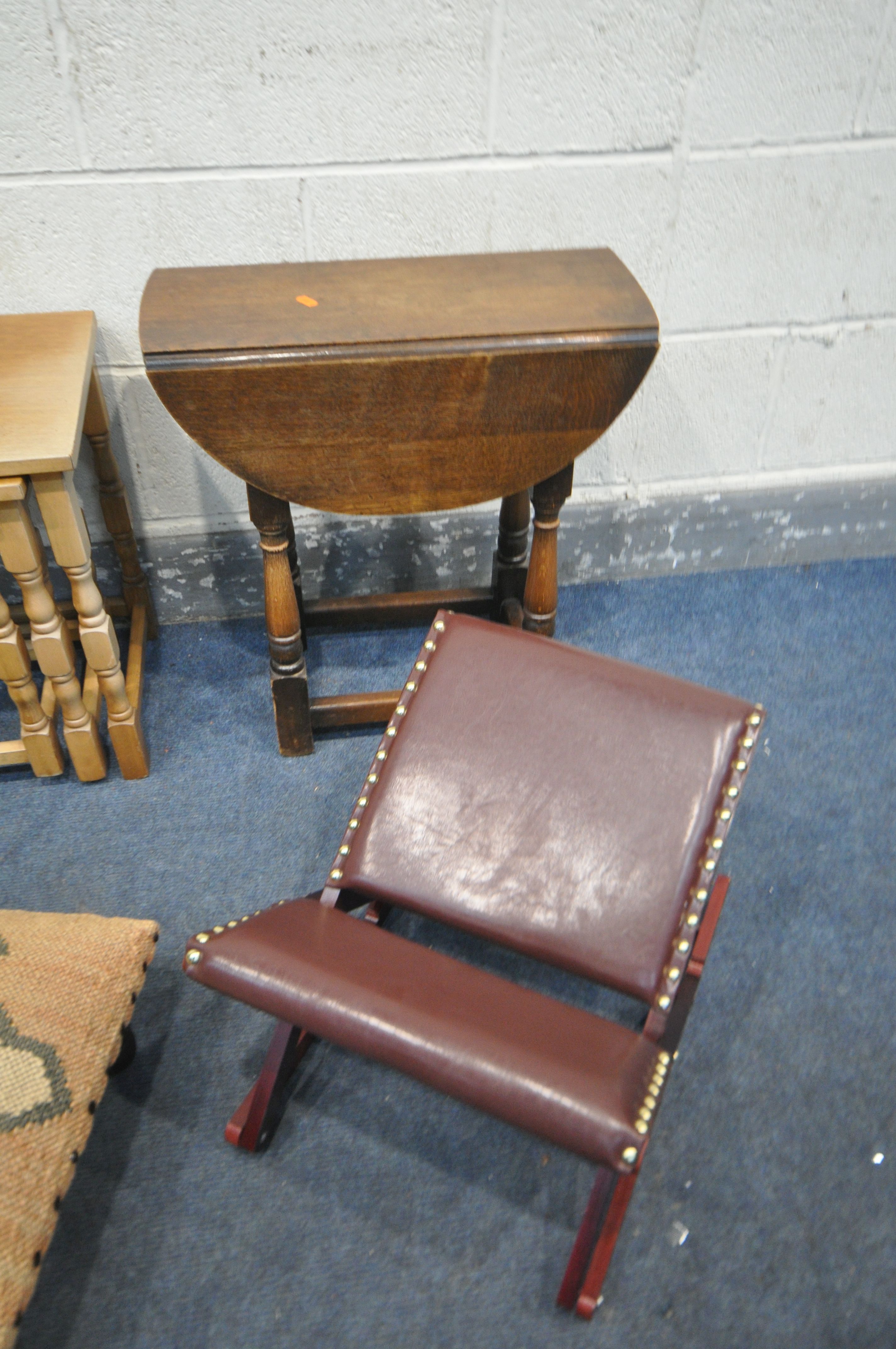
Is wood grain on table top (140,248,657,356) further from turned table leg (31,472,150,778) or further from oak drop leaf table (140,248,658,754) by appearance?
turned table leg (31,472,150,778)

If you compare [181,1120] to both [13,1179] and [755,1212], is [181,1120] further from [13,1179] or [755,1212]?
[755,1212]

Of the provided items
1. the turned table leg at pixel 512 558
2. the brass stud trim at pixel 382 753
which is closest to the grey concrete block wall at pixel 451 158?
the turned table leg at pixel 512 558

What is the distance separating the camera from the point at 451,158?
192cm

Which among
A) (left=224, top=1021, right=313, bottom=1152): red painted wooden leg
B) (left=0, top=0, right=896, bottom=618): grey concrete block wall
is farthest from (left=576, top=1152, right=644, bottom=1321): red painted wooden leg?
(left=0, top=0, right=896, bottom=618): grey concrete block wall

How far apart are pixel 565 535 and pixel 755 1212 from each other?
158 cm

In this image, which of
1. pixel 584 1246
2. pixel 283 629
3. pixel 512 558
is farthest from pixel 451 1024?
pixel 512 558

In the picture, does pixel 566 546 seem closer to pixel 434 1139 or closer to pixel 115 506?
pixel 115 506

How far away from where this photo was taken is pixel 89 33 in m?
1.70

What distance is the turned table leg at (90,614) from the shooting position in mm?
1585

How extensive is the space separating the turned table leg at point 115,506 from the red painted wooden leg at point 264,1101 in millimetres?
1197

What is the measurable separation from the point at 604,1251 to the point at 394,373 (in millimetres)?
1318

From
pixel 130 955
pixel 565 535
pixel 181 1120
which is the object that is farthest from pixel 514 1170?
pixel 565 535

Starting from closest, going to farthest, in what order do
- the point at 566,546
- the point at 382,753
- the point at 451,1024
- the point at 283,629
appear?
the point at 451,1024
the point at 382,753
the point at 283,629
the point at 566,546

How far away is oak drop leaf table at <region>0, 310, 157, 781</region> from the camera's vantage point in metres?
1.56
